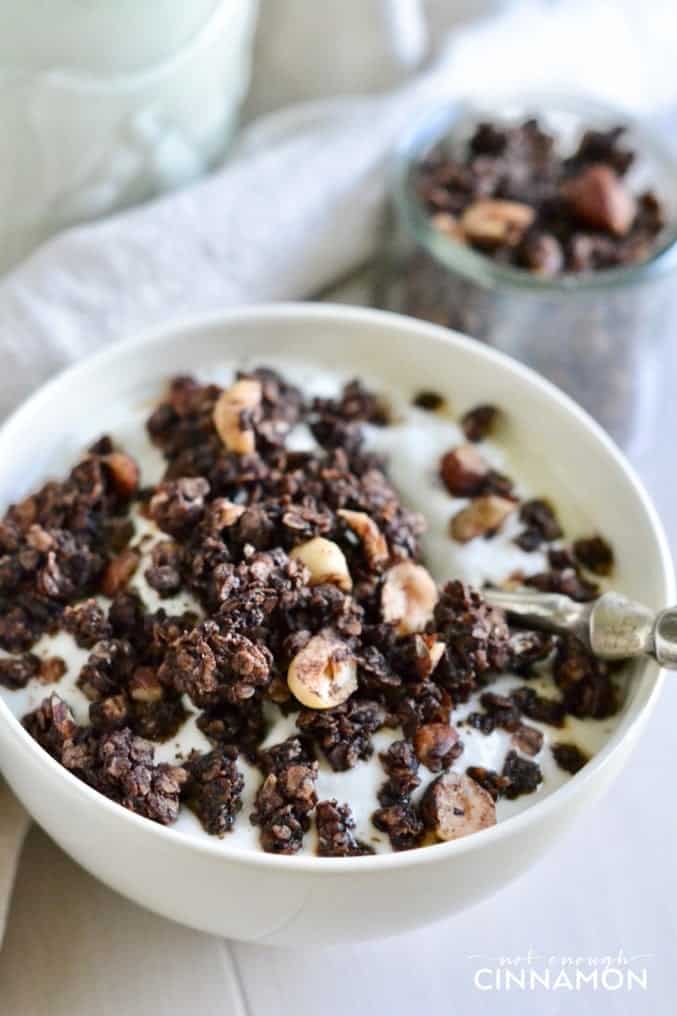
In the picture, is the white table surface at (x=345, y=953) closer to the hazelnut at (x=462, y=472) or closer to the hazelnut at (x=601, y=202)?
the hazelnut at (x=462, y=472)

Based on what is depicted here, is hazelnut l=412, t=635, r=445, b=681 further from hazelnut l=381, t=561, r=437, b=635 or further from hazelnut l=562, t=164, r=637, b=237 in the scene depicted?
hazelnut l=562, t=164, r=637, b=237

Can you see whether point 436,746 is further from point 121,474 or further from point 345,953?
point 121,474

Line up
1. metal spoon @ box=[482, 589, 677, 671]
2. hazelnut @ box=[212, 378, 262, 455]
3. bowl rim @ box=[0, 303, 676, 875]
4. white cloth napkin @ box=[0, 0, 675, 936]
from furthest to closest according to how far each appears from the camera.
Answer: white cloth napkin @ box=[0, 0, 675, 936], hazelnut @ box=[212, 378, 262, 455], metal spoon @ box=[482, 589, 677, 671], bowl rim @ box=[0, 303, 676, 875]

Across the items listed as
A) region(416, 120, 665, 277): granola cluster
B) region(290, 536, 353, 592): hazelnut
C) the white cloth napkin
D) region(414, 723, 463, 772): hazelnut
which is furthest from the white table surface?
region(416, 120, 665, 277): granola cluster

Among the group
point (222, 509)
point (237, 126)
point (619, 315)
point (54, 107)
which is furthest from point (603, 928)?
point (237, 126)

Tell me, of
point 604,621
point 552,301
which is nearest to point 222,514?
point 604,621

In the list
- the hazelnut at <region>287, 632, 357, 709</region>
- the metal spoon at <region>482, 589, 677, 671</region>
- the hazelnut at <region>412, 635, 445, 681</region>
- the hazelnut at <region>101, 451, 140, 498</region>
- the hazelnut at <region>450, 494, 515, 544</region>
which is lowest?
the metal spoon at <region>482, 589, 677, 671</region>

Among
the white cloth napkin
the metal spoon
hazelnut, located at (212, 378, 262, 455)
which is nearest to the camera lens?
the metal spoon
